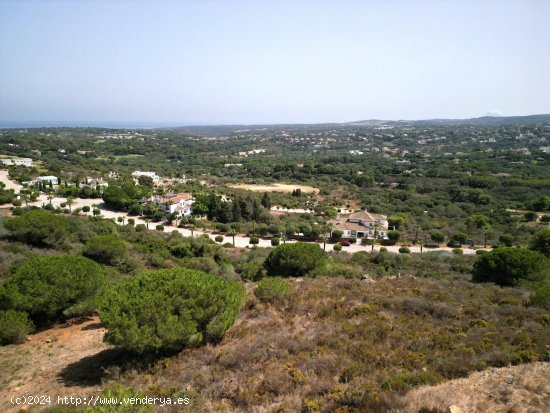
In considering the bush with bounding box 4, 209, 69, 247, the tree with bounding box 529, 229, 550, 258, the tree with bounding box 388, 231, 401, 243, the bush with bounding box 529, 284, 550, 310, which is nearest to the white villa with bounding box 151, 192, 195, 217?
the bush with bounding box 4, 209, 69, 247

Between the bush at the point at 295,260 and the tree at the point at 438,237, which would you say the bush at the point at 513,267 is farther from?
the tree at the point at 438,237

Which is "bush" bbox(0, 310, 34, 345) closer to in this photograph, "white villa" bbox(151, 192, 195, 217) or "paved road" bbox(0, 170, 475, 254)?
"paved road" bbox(0, 170, 475, 254)

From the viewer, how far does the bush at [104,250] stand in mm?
21094

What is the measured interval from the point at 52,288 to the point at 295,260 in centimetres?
1197

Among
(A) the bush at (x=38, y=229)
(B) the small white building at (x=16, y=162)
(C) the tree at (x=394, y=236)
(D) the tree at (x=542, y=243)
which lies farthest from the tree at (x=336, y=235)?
(B) the small white building at (x=16, y=162)

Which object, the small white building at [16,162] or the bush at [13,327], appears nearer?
the bush at [13,327]

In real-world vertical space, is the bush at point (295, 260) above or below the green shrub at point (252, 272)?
above

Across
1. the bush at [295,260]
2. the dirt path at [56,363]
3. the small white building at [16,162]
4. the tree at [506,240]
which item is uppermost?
the small white building at [16,162]

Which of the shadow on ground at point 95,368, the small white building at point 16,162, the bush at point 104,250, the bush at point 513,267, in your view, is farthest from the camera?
the small white building at point 16,162

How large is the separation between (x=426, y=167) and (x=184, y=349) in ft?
318

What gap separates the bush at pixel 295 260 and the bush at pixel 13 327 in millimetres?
12352

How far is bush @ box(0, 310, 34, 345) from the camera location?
1130 centimetres

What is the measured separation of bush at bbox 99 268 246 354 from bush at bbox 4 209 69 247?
1530 cm

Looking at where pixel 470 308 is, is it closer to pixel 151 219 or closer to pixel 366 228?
pixel 366 228
